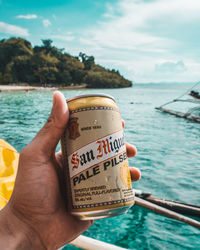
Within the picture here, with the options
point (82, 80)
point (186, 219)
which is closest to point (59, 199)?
point (186, 219)

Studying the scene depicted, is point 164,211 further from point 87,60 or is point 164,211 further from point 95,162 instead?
point 87,60

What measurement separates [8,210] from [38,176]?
0.34 m

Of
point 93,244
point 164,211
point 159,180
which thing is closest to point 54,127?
point 93,244

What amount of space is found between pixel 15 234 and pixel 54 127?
2.71 feet

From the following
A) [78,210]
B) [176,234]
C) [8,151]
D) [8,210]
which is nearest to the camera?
[78,210]

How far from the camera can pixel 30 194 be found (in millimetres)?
1915

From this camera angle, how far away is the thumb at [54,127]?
5.85 ft

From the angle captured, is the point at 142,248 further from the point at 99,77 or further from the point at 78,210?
the point at 99,77

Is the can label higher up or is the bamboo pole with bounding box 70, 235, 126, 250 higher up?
the can label

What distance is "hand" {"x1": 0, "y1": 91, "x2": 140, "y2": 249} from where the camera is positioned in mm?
1823

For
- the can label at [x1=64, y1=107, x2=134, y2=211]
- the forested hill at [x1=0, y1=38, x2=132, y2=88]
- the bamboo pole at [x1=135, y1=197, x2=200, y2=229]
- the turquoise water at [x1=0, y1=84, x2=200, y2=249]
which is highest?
the forested hill at [x1=0, y1=38, x2=132, y2=88]

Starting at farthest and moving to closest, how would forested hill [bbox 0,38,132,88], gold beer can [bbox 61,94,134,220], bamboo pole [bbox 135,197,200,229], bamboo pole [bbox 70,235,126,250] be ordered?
forested hill [bbox 0,38,132,88], bamboo pole [bbox 135,197,200,229], bamboo pole [bbox 70,235,126,250], gold beer can [bbox 61,94,134,220]

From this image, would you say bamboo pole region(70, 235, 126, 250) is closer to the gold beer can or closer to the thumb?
the gold beer can

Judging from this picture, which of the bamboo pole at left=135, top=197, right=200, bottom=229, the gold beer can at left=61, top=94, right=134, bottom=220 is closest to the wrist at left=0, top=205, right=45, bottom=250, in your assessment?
the gold beer can at left=61, top=94, right=134, bottom=220
